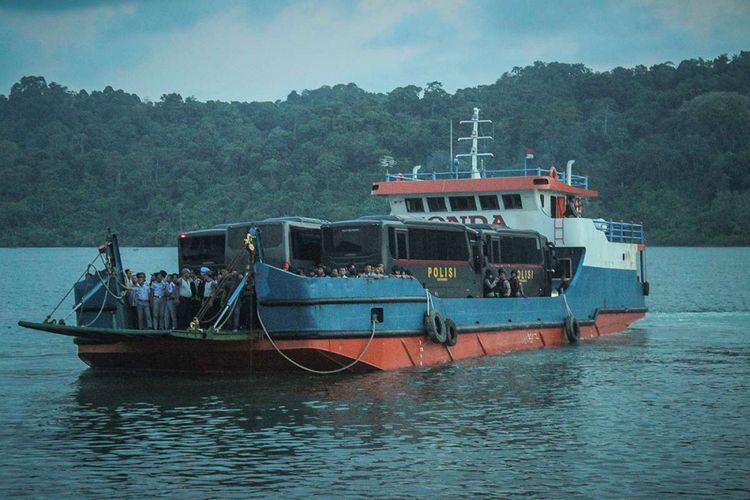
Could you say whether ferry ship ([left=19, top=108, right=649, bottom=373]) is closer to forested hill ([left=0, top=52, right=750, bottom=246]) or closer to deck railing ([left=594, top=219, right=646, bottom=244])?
deck railing ([left=594, top=219, right=646, bottom=244])

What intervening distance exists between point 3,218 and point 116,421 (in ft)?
508

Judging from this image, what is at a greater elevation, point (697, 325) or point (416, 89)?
point (416, 89)

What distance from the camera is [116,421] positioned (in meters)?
22.8

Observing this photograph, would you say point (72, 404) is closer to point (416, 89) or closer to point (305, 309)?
point (305, 309)

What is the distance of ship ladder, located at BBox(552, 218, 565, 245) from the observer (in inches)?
1570

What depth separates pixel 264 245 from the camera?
97.1 ft

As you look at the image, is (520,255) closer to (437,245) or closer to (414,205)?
→ (414,205)

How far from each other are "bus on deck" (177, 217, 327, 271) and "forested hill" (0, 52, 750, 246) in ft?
291

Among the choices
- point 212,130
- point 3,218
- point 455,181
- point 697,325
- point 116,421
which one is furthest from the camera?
point 212,130

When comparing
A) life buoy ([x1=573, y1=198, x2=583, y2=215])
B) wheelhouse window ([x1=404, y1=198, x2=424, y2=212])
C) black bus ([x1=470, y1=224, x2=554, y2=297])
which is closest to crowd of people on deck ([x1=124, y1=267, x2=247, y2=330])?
black bus ([x1=470, y1=224, x2=554, y2=297])

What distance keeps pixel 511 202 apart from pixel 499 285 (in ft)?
21.5

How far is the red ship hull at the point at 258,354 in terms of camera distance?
26.8 m

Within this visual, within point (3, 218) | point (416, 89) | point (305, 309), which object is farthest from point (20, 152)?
point (305, 309)

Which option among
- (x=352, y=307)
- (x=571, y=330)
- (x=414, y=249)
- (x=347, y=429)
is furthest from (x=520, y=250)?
(x=347, y=429)
